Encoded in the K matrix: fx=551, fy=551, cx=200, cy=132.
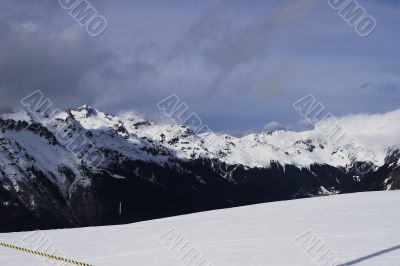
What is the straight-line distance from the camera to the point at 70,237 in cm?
4016

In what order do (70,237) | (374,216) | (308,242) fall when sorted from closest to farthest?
(308,242) < (374,216) < (70,237)

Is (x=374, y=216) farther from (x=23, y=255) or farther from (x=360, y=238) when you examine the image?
(x=23, y=255)

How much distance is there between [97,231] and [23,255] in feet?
37.4

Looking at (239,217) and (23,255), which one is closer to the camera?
(23,255)

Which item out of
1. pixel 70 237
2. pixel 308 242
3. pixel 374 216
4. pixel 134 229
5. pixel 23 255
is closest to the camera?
pixel 308 242

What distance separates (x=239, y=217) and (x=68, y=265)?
18.7 m

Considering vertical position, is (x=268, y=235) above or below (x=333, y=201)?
below

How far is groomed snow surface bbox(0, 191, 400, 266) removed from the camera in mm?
26431

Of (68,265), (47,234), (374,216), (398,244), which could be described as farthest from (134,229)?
(398,244)

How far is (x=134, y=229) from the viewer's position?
42750 mm

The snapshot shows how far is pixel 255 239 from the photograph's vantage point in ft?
105

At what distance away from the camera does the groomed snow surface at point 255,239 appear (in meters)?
26.4

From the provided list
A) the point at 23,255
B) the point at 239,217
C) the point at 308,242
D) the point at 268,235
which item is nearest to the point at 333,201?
the point at 239,217

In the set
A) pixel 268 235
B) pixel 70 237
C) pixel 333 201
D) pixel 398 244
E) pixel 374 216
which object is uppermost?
pixel 333 201
